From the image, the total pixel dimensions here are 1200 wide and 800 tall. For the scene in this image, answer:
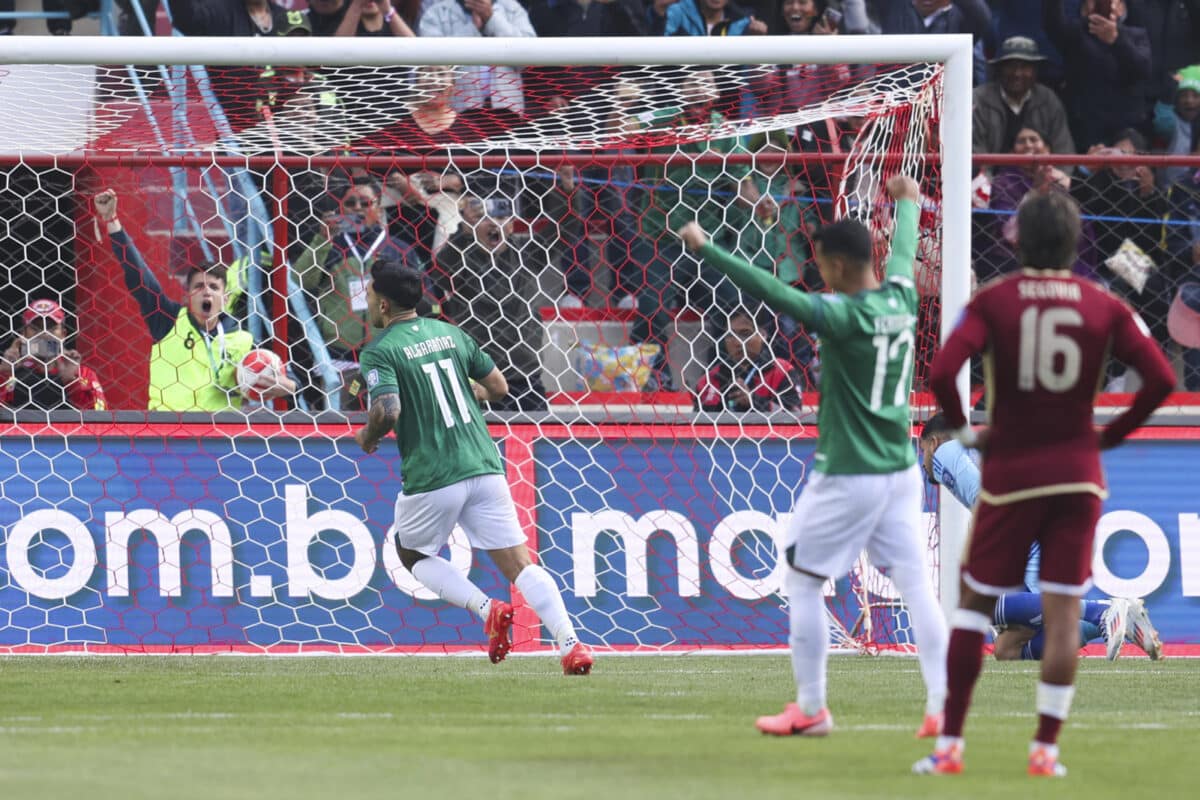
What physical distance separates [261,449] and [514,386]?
1.67 metres

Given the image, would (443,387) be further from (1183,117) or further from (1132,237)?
(1183,117)

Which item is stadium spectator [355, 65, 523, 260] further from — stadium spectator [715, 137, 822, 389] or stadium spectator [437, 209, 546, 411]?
stadium spectator [715, 137, 822, 389]

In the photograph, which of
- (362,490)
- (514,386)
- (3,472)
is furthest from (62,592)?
(514,386)

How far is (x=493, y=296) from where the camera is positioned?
11.7 metres

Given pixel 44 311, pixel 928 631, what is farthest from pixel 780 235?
pixel 928 631

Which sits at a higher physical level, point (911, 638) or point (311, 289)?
point (311, 289)

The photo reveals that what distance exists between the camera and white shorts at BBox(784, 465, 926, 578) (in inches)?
249

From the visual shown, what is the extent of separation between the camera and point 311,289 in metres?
11.5

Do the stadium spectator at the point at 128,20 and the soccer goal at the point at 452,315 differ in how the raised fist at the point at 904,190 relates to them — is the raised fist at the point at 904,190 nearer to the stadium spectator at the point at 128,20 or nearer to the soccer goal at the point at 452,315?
the soccer goal at the point at 452,315

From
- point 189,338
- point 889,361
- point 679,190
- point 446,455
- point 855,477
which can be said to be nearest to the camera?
point 855,477

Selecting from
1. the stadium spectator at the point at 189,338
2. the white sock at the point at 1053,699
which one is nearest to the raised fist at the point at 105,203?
the stadium spectator at the point at 189,338

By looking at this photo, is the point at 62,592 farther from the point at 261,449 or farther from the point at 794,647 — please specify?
the point at 794,647

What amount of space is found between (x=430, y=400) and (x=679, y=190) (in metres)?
3.37

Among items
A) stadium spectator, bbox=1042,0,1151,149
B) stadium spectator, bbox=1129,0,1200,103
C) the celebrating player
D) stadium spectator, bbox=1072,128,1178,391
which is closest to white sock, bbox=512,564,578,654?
the celebrating player
